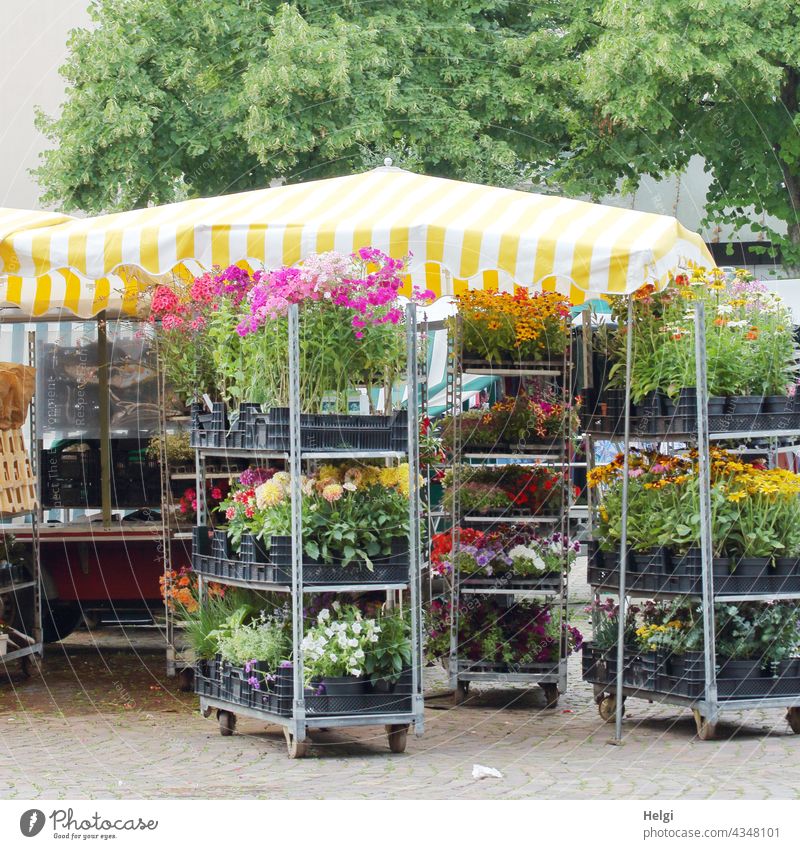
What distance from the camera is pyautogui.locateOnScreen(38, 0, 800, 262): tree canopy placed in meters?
14.1

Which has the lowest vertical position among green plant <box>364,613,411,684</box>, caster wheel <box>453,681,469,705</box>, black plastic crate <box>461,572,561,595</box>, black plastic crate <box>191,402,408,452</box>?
caster wheel <box>453,681,469,705</box>

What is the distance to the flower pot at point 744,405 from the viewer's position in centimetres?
676

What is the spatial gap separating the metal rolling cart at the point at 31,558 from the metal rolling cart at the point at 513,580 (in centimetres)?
282

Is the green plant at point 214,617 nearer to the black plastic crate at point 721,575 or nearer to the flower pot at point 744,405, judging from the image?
the black plastic crate at point 721,575

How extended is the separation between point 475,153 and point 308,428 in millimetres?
8743

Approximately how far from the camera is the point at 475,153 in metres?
14.5

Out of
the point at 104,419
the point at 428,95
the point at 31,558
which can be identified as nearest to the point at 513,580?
the point at 31,558

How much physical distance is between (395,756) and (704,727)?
5.14ft

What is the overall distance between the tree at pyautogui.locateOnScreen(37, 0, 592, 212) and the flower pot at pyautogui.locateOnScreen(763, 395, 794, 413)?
8.04 meters

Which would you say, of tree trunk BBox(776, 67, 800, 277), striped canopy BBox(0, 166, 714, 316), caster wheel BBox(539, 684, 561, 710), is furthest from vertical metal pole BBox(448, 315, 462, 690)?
tree trunk BBox(776, 67, 800, 277)

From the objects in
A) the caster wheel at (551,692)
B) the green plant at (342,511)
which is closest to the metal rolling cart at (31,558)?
the green plant at (342,511)

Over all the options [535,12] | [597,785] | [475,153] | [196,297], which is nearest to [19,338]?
[475,153]

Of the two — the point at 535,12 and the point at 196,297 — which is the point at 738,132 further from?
the point at 196,297

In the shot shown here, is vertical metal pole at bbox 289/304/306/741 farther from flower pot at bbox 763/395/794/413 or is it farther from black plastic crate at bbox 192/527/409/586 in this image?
flower pot at bbox 763/395/794/413
